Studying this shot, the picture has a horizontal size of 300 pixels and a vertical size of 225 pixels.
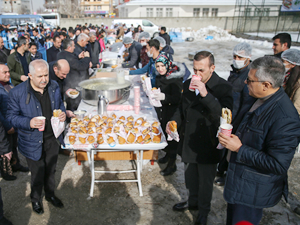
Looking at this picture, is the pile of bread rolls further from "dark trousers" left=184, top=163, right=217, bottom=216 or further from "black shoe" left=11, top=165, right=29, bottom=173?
"black shoe" left=11, top=165, right=29, bottom=173

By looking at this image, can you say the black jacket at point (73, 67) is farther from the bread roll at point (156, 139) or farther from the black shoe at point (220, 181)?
the black shoe at point (220, 181)

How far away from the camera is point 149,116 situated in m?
3.25

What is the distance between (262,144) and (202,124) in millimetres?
717

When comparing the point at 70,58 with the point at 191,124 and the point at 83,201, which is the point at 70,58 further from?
the point at 191,124

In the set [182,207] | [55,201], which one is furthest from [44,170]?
[182,207]

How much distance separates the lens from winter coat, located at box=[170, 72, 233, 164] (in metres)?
2.15

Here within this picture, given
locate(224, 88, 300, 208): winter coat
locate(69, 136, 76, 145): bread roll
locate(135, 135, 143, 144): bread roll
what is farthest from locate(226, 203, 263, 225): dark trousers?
locate(69, 136, 76, 145): bread roll

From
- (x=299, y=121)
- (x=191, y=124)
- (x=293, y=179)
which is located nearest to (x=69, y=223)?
(x=191, y=124)

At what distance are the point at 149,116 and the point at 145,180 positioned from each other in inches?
44.8

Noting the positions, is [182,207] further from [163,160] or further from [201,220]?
[163,160]

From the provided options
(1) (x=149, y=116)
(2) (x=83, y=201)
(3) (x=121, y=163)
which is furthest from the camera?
(3) (x=121, y=163)

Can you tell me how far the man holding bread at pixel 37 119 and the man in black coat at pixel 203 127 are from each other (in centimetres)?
152

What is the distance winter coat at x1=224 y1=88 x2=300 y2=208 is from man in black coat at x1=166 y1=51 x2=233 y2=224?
1.15 ft

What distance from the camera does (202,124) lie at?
7.38 ft
